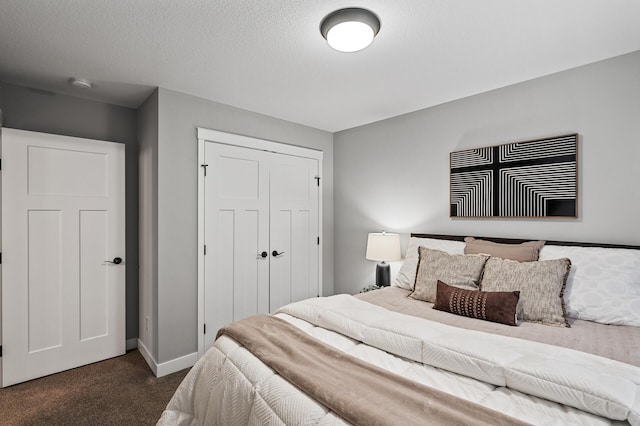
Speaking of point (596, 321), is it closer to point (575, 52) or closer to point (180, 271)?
point (575, 52)

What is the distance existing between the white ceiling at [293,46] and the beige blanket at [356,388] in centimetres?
174

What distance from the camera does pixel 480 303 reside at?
80.2 inches

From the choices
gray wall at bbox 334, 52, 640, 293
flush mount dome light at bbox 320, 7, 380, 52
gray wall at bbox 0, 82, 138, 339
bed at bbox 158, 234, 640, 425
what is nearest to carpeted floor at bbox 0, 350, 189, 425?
gray wall at bbox 0, 82, 138, 339

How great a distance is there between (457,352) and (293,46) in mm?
1975

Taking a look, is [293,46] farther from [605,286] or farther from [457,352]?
[605,286]

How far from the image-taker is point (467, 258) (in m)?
2.43

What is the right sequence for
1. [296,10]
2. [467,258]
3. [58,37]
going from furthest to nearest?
1. [467,258]
2. [58,37]
3. [296,10]

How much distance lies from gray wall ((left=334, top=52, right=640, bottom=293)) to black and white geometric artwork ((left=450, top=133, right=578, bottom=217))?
7cm

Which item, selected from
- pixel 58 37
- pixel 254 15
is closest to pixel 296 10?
pixel 254 15

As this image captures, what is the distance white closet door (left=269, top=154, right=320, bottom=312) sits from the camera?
144 inches

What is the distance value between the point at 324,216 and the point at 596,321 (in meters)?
2.82

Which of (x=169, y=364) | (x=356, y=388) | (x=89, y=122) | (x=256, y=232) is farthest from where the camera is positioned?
(x=256, y=232)

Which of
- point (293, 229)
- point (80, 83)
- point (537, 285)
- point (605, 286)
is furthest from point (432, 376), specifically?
point (80, 83)

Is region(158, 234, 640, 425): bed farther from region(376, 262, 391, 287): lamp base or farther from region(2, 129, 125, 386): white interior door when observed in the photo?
region(2, 129, 125, 386): white interior door
